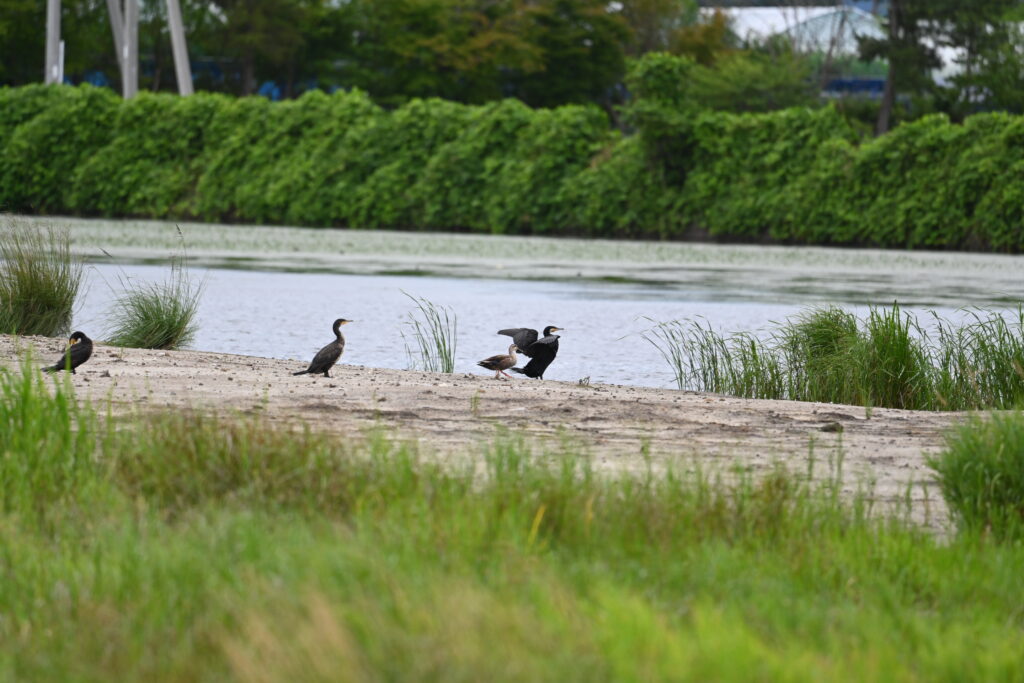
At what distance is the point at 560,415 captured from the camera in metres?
8.74

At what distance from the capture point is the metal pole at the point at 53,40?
135 ft

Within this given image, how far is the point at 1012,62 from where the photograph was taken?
154 feet

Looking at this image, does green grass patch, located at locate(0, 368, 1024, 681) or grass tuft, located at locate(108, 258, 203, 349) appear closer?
green grass patch, located at locate(0, 368, 1024, 681)

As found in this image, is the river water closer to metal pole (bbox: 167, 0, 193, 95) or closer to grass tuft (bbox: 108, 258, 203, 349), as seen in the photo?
grass tuft (bbox: 108, 258, 203, 349)

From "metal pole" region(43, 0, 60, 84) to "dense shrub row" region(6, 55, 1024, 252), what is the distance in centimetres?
74

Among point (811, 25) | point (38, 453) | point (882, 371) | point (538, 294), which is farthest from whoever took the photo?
point (811, 25)

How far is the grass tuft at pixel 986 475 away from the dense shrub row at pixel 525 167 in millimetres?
25588

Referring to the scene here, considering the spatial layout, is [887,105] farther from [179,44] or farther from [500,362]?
[500,362]

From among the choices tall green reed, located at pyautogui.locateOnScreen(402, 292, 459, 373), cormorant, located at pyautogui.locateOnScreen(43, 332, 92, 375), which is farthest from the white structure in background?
cormorant, located at pyautogui.locateOnScreen(43, 332, 92, 375)

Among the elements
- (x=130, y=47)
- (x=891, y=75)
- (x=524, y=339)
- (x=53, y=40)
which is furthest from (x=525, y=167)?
(x=524, y=339)

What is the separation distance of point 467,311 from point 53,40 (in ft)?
90.6

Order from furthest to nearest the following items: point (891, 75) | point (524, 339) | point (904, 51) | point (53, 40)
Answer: point (891, 75) → point (904, 51) → point (53, 40) → point (524, 339)

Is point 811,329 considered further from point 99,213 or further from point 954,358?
point 99,213

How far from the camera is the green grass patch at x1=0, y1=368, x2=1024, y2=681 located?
353 cm
